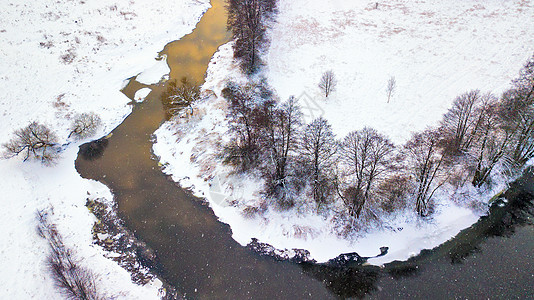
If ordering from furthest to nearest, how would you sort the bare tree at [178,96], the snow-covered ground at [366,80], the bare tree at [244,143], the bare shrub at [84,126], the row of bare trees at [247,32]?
the row of bare trees at [247,32] < the bare tree at [178,96] < the bare shrub at [84,126] < the bare tree at [244,143] < the snow-covered ground at [366,80]

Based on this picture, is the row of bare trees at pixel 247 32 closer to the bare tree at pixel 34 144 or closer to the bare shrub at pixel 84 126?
the bare shrub at pixel 84 126

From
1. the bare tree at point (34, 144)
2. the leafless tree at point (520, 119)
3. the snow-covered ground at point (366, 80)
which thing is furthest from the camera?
the bare tree at point (34, 144)

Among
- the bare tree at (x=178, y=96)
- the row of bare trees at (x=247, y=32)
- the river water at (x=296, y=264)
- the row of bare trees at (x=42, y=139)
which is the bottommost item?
the river water at (x=296, y=264)

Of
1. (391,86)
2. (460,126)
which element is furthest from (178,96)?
(460,126)

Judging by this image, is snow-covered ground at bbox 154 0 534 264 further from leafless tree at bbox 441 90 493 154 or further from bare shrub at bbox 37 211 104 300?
bare shrub at bbox 37 211 104 300

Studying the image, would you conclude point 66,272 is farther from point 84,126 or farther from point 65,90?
point 65,90

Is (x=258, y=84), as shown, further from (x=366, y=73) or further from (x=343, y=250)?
(x=343, y=250)

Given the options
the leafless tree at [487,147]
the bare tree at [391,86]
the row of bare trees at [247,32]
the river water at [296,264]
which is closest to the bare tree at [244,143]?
the river water at [296,264]
